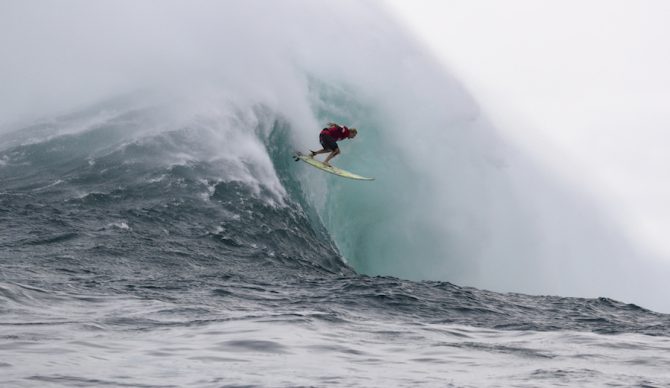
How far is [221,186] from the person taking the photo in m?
27.0

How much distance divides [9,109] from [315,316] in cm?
2202

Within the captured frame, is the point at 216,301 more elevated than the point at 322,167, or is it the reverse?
the point at 322,167

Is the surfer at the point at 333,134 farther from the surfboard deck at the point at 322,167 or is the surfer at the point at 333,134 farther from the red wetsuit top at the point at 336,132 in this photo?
the surfboard deck at the point at 322,167

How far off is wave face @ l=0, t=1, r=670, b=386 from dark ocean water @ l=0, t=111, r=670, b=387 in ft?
0.23

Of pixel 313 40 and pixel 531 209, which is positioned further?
pixel 313 40

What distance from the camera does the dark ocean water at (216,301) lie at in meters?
12.0

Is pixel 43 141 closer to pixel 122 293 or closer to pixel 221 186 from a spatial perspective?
pixel 221 186

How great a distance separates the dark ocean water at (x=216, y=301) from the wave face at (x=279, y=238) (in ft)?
0.23

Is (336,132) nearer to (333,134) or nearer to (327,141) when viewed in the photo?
(333,134)

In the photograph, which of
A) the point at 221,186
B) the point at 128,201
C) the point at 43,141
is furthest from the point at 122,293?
the point at 43,141

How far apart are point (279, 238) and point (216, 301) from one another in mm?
8257

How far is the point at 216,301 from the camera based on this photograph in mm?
16828

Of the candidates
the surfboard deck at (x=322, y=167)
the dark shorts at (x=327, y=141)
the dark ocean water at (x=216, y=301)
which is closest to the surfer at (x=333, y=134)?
the dark shorts at (x=327, y=141)

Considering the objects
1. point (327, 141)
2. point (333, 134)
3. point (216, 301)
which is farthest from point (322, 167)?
point (216, 301)
